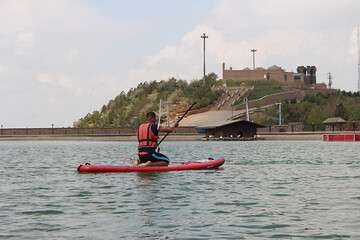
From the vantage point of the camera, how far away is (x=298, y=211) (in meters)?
19.3

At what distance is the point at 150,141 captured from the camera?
99.1 ft

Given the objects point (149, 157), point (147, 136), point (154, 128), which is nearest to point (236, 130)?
point (149, 157)

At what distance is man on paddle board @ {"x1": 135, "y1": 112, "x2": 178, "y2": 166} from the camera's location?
29.5m

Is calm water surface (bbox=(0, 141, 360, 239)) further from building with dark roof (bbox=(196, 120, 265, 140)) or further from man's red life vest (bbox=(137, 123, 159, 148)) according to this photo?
building with dark roof (bbox=(196, 120, 265, 140))

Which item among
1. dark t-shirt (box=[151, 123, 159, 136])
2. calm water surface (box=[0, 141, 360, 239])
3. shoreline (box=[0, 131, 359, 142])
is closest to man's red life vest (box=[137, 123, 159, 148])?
dark t-shirt (box=[151, 123, 159, 136])

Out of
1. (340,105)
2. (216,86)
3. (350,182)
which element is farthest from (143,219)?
(216,86)

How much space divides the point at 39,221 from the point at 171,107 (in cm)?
16281

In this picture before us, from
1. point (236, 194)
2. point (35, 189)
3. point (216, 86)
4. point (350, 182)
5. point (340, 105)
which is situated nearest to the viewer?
point (236, 194)

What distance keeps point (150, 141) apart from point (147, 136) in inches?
12.0

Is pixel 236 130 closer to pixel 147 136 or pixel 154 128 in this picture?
pixel 147 136

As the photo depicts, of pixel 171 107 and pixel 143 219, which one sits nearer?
pixel 143 219

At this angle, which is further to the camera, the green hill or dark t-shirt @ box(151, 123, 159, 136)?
the green hill

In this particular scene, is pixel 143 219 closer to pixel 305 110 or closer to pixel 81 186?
pixel 81 186

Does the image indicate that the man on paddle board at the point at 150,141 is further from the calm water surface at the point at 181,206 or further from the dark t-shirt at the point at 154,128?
the calm water surface at the point at 181,206
